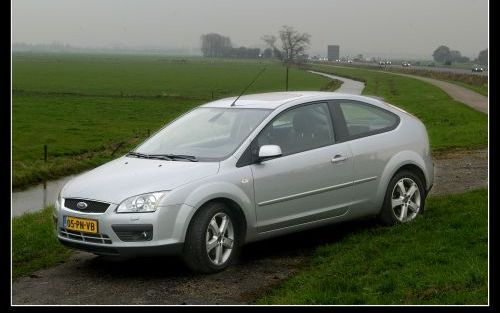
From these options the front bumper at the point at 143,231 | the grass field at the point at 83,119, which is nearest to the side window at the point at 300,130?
the front bumper at the point at 143,231

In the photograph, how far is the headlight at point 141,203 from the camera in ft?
20.7

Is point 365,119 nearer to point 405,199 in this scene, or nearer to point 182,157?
point 405,199

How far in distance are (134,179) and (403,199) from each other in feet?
10.6

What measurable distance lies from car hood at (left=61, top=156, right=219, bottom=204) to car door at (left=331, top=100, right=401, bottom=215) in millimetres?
1735

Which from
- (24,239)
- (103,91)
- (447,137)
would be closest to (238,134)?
(24,239)

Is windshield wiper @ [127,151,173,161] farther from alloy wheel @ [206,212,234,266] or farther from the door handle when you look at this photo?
the door handle

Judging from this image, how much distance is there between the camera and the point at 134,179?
21.6 ft

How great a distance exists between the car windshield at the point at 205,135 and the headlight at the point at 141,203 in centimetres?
81

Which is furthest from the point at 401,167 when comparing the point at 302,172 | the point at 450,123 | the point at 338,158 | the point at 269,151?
the point at 450,123

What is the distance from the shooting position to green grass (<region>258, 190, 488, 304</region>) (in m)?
5.48

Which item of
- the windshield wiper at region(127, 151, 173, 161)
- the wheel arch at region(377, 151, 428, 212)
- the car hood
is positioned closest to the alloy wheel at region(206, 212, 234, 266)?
the car hood

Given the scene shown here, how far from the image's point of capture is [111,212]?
6.34m

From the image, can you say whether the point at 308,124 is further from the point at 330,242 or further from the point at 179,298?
the point at 179,298
